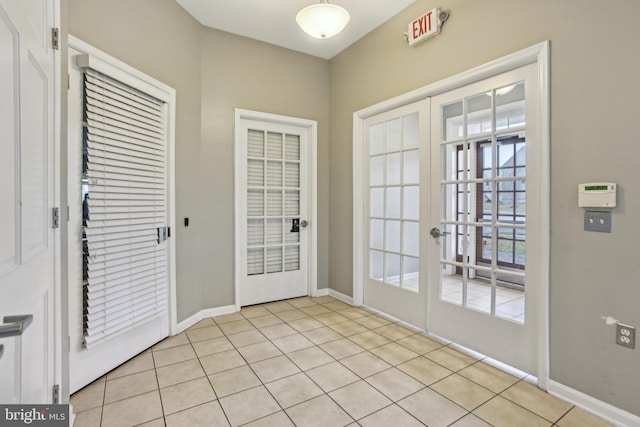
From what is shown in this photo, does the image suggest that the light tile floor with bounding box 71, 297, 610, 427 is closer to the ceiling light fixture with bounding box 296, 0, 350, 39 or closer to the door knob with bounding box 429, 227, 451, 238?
the door knob with bounding box 429, 227, 451, 238

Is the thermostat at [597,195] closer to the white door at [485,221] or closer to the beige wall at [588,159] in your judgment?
the beige wall at [588,159]

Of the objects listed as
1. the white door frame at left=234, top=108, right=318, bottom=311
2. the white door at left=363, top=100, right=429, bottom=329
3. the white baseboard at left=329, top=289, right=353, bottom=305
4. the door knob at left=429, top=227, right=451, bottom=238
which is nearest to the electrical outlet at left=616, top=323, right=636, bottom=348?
the door knob at left=429, top=227, right=451, bottom=238

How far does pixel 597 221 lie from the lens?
1.79 meters

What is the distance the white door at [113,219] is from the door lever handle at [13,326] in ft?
4.79

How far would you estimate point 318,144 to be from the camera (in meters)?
3.93

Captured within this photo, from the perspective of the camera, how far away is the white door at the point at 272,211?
354 centimetres

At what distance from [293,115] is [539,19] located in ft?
8.02

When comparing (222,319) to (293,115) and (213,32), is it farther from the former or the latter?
(213,32)

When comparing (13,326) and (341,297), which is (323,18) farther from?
(341,297)

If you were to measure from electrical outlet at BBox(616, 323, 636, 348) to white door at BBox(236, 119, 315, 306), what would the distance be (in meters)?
2.87

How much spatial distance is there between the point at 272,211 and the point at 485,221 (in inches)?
89.2

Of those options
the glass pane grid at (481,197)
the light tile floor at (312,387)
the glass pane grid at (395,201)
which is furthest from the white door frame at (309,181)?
the glass pane grid at (481,197)

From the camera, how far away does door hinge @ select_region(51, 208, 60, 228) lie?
4.61ft

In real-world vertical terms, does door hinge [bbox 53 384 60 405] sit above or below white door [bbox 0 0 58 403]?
below
